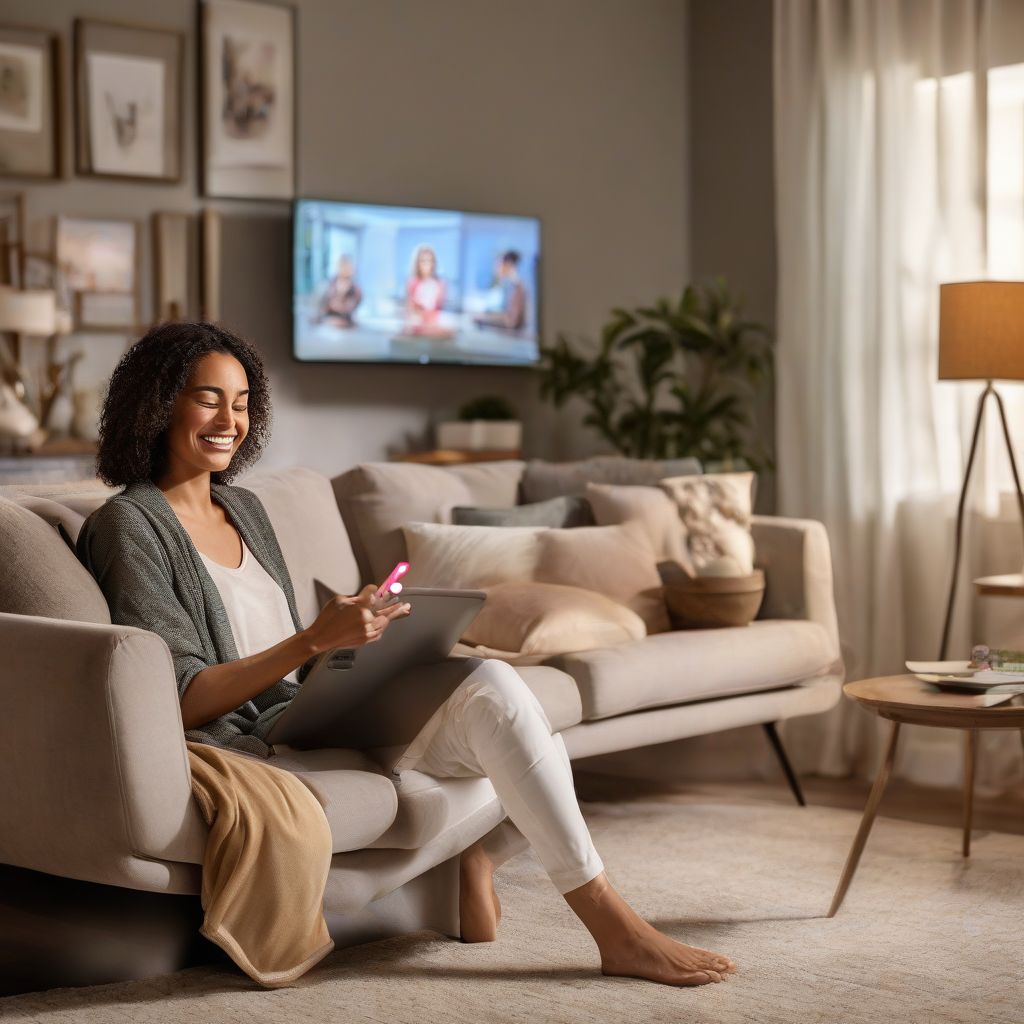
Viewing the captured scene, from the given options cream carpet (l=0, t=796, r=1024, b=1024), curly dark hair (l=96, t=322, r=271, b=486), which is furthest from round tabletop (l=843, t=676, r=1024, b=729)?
curly dark hair (l=96, t=322, r=271, b=486)

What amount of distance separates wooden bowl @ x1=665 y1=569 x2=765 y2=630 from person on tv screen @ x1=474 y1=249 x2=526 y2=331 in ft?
6.84

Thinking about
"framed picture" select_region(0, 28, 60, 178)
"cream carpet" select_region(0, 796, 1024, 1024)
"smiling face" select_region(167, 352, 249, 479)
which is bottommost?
"cream carpet" select_region(0, 796, 1024, 1024)

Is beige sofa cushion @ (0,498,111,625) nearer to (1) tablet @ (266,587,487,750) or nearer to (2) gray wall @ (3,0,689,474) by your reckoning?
(1) tablet @ (266,587,487,750)

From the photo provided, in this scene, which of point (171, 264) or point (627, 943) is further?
point (171, 264)

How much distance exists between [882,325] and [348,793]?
2983mm

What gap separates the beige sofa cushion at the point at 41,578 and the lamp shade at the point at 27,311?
7.29 ft

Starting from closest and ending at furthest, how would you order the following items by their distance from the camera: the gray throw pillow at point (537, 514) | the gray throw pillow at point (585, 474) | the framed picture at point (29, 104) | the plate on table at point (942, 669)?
the plate on table at point (942, 669), the gray throw pillow at point (537, 514), the gray throw pillow at point (585, 474), the framed picture at point (29, 104)

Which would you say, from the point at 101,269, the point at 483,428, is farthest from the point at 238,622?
the point at 483,428

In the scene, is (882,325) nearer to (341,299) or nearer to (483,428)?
(483,428)

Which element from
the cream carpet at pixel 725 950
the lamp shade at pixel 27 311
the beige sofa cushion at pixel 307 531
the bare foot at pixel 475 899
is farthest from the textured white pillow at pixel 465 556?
the lamp shade at pixel 27 311

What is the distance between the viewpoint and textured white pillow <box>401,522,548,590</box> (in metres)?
3.54

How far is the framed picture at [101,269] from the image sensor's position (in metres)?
4.80

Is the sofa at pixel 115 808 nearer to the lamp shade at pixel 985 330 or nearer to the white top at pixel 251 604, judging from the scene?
the white top at pixel 251 604

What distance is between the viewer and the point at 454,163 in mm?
5602
